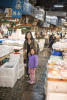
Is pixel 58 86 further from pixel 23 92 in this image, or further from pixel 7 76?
pixel 7 76

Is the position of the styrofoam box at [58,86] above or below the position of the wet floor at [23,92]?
above

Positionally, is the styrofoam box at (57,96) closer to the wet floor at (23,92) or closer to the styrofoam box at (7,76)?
the wet floor at (23,92)

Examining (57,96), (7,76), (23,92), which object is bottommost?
(23,92)

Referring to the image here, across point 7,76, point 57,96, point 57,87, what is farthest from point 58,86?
point 7,76

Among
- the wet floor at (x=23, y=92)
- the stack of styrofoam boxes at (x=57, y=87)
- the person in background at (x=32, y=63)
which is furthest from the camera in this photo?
the person in background at (x=32, y=63)

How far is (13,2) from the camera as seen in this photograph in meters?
9.32

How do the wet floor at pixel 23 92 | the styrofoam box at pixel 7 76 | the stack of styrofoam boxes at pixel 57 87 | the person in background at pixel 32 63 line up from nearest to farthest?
1. the stack of styrofoam boxes at pixel 57 87
2. the wet floor at pixel 23 92
3. the styrofoam box at pixel 7 76
4. the person in background at pixel 32 63

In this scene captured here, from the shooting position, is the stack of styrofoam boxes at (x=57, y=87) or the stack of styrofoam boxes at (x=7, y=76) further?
the stack of styrofoam boxes at (x=7, y=76)

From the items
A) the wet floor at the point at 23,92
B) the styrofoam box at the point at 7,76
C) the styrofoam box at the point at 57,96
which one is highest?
the styrofoam box at the point at 57,96

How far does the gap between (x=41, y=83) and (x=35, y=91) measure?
3.31ft

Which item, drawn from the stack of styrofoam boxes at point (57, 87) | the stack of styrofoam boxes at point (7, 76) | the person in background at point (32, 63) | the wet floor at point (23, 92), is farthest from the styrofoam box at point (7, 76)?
the stack of styrofoam boxes at point (57, 87)

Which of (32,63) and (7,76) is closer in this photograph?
(7,76)

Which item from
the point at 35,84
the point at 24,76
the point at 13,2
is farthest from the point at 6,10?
the point at 35,84

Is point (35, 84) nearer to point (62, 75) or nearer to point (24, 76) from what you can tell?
point (24, 76)
